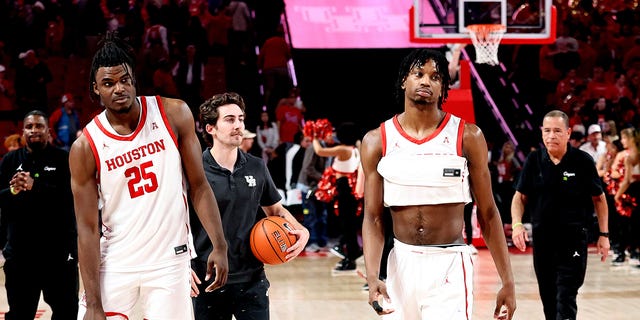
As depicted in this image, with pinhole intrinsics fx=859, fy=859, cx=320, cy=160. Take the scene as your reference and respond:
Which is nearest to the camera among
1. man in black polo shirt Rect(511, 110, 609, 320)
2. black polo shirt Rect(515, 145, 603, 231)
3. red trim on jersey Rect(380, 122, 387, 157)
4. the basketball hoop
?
red trim on jersey Rect(380, 122, 387, 157)

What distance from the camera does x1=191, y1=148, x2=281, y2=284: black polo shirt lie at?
4934mm

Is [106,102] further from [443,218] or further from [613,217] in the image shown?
[613,217]

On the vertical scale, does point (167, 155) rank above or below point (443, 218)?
above

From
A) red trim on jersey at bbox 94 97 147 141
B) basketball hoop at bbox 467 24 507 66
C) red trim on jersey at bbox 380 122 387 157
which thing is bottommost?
red trim on jersey at bbox 380 122 387 157

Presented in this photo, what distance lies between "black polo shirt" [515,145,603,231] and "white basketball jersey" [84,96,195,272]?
3776mm

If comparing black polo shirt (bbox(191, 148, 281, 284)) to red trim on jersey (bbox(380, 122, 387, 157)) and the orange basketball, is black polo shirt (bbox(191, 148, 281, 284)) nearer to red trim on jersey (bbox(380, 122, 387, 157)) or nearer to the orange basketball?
the orange basketball

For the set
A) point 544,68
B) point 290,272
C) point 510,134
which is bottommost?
point 290,272

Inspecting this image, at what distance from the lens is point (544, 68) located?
18359 millimetres

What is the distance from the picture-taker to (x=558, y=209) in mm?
6777

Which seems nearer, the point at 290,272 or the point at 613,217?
the point at 290,272

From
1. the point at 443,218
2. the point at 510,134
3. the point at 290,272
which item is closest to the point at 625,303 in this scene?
the point at 290,272

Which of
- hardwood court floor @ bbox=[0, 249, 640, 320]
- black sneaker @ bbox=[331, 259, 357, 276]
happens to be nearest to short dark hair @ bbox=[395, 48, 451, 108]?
hardwood court floor @ bbox=[0, 249, 640, 320]

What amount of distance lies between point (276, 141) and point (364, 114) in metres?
2.71

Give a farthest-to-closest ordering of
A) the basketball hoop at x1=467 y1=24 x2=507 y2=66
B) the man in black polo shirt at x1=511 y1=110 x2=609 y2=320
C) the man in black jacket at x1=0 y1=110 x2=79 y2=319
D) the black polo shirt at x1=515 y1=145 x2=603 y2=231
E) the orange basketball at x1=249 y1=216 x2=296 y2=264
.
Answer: the basketball hoop at x1=467 y1=24 x2=507 y2=66
the black polo shirt at x1=515 y1=145 x2=603 y2=231
the man in black polo shirt at x1=511 y1=110 x2=609 y2=320
the man in black jacket at x1=0 y1=110 x2=79 y2=319
the orange basketball at x1=249 y1=216 x2=296 y2=264
